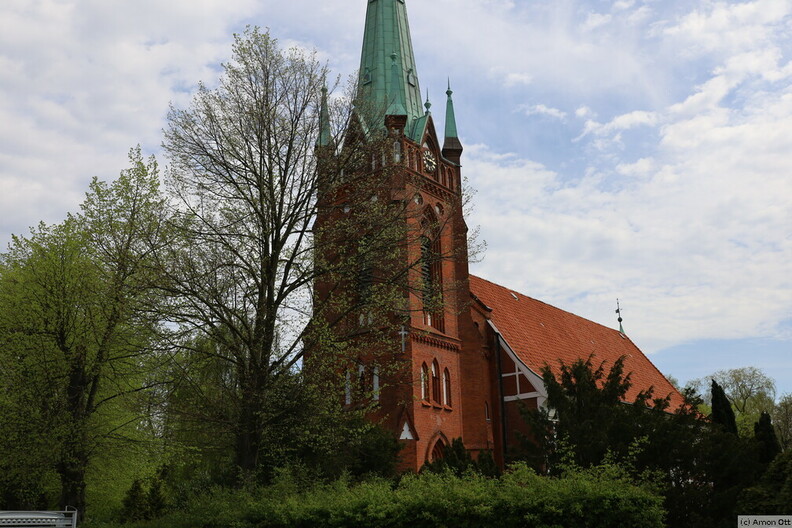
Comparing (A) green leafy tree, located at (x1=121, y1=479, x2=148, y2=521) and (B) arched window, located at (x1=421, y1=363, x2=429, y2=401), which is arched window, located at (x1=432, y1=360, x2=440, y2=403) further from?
(A) green leafy tree, located at (x1=121, y1=479, x2=148, y2=521)

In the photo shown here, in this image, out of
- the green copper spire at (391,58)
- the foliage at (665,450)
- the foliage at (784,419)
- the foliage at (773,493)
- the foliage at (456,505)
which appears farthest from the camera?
the foliage at (784,419)

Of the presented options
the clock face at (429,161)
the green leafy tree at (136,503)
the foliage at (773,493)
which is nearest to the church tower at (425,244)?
the clock face at (429,161)

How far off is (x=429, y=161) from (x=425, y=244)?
5.78 m

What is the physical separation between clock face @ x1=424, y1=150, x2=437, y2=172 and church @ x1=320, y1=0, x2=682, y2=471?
0.04m

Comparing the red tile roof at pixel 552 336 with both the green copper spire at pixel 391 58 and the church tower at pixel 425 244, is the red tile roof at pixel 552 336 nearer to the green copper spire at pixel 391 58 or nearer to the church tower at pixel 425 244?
the church tower at pixel 425 244

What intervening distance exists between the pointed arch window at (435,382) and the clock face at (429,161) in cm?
779

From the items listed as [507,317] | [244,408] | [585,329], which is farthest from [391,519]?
[585,329]

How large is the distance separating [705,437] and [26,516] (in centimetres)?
1305

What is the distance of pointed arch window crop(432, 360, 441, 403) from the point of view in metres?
25.6

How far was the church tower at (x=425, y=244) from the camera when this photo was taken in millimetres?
23828

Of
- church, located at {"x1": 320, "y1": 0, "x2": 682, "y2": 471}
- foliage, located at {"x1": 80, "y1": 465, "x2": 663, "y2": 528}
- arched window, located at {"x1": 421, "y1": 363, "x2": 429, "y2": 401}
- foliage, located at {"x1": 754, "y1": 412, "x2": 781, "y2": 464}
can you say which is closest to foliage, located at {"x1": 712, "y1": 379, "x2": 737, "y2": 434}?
church, located at {"x1": 320, "y1": 0, "x2": 682, "y2": 471}

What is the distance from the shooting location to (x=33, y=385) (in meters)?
18.8

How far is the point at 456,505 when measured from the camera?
395 inches

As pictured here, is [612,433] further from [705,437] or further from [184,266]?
[184,266]
